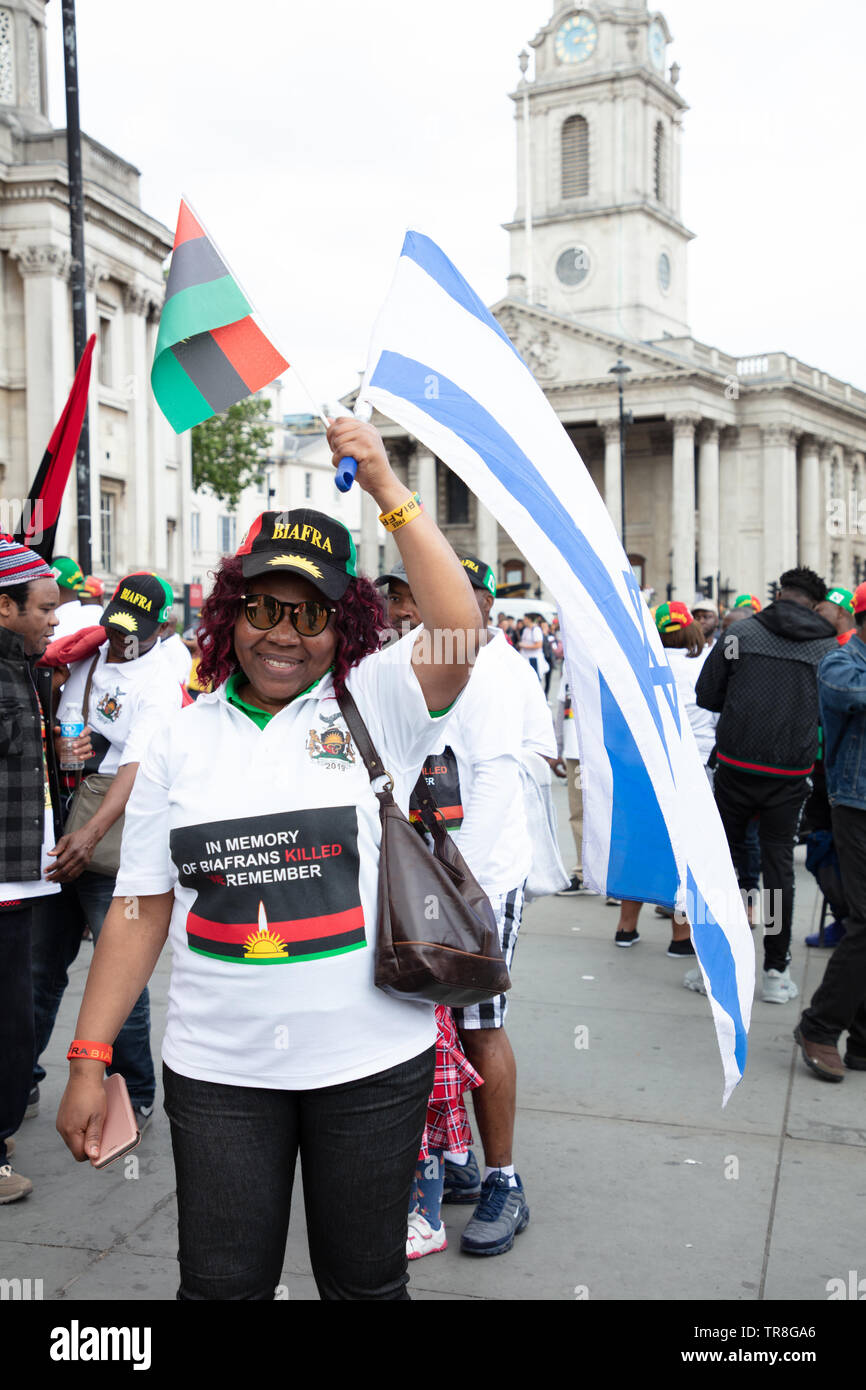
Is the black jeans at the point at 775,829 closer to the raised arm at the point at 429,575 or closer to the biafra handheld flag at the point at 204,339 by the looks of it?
the biafra handheld flag at the point at 204,339

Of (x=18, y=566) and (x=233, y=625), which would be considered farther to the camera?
(x=18, y=566)

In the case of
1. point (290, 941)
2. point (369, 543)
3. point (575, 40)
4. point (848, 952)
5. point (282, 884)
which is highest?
point (575, 40)

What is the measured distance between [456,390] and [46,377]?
91.4 feet

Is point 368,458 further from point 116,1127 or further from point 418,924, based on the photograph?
point 116,1127

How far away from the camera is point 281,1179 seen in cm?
242

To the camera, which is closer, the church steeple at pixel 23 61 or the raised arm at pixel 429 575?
the raised arm at pixel 429 575

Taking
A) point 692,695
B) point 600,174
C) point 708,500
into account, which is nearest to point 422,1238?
point 692,695

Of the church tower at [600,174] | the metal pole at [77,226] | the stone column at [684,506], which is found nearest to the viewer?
the metal pole at [77,226]

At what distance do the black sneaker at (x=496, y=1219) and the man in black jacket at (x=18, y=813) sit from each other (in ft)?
4.67

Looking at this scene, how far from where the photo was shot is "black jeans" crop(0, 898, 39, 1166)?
3.95m

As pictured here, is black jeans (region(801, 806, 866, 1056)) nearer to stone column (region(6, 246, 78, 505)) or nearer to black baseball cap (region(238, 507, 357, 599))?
black baseball cap (region(238, 507, 357, 599))

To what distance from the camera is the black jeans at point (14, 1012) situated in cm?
395

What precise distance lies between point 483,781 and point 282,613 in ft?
5.03

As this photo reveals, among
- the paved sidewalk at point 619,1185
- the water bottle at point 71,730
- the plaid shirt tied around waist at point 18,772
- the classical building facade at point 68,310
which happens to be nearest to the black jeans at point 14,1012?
the plaid shirt tied around waist at point 18,772
